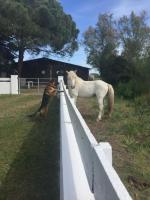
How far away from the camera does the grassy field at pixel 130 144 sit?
6113mm

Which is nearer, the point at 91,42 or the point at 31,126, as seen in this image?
the point at 31,126

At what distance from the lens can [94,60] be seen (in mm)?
71188

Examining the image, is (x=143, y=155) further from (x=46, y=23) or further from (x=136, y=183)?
(x=46, y=23)

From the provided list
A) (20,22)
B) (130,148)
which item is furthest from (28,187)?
(20,22)

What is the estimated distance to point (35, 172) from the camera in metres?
6.73

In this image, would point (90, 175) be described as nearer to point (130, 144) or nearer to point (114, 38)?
point (130, 144)

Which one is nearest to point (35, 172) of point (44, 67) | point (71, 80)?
point (71, 80)

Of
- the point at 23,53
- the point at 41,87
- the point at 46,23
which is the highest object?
the point at 46,23

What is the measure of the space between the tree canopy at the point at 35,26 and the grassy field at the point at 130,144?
98.4ft

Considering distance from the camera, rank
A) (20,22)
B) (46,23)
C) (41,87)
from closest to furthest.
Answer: (41,87), (20,22), (46,23)

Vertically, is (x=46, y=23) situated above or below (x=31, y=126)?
above

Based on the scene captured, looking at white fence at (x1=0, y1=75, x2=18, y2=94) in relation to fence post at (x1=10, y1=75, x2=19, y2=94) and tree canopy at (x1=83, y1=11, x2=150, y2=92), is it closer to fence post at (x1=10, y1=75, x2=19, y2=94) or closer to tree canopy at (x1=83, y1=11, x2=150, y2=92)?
fence post at (x1=10, y1=75, x2=19, y2=94)

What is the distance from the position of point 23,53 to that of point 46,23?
5052 mm

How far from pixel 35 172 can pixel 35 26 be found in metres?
38.3
